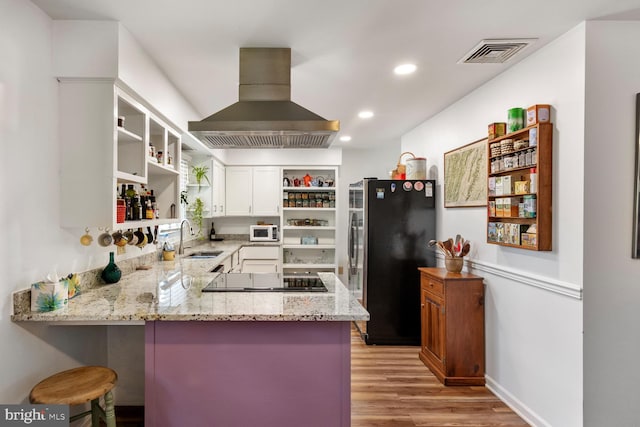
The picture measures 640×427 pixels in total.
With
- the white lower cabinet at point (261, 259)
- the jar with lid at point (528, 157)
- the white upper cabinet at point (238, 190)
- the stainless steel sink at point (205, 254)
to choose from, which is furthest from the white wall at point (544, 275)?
the white upper cabinet at point (238, 190)

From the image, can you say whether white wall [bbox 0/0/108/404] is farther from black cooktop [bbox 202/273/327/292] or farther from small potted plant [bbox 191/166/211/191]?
small potted plant [bbox 191/166/211/191]

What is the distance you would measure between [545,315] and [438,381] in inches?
43.4

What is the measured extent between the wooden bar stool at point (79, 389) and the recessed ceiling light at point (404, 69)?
2.59 m

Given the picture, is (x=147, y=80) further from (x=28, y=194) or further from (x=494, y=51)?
(x=494, y=51)

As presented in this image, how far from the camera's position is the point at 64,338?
2.03 m

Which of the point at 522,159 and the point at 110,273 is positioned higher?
the point at 522,159

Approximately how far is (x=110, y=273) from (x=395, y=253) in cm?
267

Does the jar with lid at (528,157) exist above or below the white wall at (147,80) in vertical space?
below

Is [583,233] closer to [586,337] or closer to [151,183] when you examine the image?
[586,337]

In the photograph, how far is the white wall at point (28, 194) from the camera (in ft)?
5.43

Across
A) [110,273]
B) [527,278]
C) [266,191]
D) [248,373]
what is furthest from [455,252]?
[266,191]

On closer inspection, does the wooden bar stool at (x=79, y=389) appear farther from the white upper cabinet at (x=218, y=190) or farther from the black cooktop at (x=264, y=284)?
the white upper cabinet at (x=218, y=190)

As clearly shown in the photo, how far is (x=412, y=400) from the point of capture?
8.76ft

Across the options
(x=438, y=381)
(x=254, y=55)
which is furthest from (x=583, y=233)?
(x=254, y=55)
